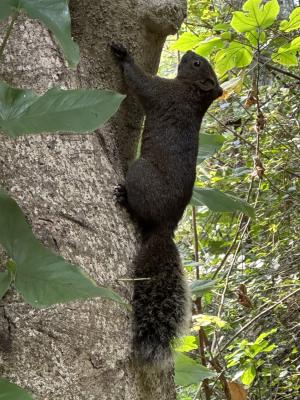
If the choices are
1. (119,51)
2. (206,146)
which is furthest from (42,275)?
(206,146)

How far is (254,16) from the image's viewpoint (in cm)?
240

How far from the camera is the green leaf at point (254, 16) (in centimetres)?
236

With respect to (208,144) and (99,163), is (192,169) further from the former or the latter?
(99,163)

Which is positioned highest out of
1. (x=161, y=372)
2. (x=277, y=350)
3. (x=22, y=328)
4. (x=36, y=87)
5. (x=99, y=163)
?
(x=36, y=87)

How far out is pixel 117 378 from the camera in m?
1.22

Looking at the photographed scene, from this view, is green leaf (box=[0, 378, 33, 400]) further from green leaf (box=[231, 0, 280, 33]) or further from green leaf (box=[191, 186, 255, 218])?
green leaf (box=[231, 0, 280, 33])

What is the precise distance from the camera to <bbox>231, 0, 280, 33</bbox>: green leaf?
236 cm

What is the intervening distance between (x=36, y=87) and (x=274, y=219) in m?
2.73

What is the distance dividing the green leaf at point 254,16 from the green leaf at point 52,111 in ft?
4.93

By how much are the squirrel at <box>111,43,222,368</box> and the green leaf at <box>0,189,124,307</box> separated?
16.6 inches

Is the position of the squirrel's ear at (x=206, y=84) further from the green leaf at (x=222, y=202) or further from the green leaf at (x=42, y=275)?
the green leaf at (x=42, y=275)

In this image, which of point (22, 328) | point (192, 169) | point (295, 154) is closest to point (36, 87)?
point (22, 328)

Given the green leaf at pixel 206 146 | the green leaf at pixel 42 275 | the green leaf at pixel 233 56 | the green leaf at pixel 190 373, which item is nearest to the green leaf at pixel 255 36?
the green leaf at pixel 233 56

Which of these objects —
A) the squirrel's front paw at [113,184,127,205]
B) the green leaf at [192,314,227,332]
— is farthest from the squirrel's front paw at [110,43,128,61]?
the green leaf at [192,314,227,332]
